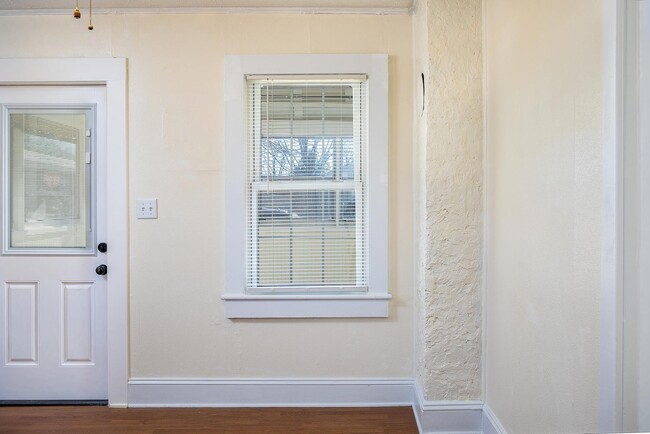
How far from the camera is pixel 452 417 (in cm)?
191

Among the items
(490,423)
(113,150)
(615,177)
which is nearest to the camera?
(615,177)

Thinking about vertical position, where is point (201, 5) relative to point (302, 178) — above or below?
above

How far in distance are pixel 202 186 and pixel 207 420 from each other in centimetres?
133

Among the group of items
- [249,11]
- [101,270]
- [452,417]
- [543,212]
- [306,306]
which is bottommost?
[452,417]

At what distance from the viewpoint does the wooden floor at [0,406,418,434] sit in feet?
6.54

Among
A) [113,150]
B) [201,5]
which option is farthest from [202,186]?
[201,5]

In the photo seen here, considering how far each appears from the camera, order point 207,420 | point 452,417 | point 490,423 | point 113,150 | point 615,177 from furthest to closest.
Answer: point 113,150
point 207,420
point 452,417
point 490,423
point 615,177

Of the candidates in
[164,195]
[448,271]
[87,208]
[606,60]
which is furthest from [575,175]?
[87,208]

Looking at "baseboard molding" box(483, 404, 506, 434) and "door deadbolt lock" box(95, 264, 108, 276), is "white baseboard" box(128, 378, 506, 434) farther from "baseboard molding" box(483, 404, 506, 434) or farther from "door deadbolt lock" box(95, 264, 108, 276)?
"door deadbolt lock" box(95, 264, 108, 276)

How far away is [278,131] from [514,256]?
143 cm

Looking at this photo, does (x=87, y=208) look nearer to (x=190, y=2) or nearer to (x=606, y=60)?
(x=190, y=2)

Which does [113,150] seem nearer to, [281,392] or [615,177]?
[281,392]

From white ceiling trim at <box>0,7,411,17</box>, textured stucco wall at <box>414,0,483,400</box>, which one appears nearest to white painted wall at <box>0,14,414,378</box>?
white ceiling trim at <box>0,7,411,17</box>

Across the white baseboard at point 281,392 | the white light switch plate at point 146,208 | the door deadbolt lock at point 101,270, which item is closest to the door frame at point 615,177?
the white baseboard at point 281,392
